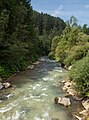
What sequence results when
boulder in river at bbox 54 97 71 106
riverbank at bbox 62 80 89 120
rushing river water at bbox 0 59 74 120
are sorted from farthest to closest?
boulder in river at bbox 54 97 71 106 < riverbank at bbox 62 80 89 120 < rushing river water at bbox 0 59 74 120

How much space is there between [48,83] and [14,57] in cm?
865

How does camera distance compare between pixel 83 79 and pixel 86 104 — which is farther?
pixel 83 79

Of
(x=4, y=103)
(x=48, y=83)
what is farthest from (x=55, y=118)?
(x=48, y=83)

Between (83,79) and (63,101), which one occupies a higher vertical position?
(83,79)

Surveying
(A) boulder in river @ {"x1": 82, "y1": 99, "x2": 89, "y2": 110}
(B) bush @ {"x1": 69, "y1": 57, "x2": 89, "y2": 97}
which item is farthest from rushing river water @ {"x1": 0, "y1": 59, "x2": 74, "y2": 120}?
(B) bush @ {"x1": 69, "y1": 57, "x2": 89, "y2": 97}

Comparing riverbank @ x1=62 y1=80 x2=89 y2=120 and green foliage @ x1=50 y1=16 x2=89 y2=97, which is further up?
green foliage @ x1=50 y1=16 x2=89 y2=97

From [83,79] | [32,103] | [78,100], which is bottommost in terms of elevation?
[78,100]

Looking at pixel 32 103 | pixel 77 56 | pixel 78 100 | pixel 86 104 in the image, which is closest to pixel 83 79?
pixel 78 100

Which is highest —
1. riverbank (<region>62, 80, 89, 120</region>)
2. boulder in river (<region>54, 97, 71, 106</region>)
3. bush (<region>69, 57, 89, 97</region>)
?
bush (<region>69, 57, 89, 97</region>)

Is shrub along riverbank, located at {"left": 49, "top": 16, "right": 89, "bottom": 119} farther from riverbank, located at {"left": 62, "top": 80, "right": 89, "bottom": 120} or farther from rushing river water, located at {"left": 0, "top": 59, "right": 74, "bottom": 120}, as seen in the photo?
rushing river water, located at {"left": 0, "top": 59, "right": 74, "bottom": 120}

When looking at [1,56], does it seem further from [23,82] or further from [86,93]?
[86,93]

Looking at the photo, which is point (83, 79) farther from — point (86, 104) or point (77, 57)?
point (77, 57)

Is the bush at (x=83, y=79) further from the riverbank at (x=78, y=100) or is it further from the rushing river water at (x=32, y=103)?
the rushing river water at (x=32, y=103)

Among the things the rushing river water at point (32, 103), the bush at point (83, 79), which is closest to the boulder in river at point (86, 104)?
the bush at point (83, 79)
